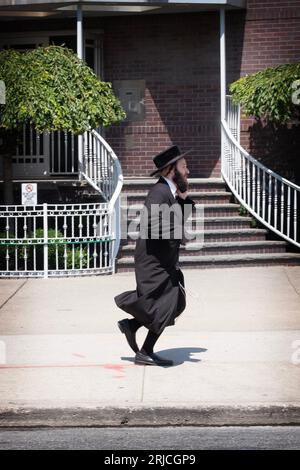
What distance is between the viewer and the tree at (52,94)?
49.5ft

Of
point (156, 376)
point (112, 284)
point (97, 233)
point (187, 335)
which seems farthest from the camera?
point (97, 233)

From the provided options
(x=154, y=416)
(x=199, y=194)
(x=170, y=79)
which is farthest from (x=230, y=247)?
(x=154, y=416)

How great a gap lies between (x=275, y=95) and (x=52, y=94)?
10.4 ft

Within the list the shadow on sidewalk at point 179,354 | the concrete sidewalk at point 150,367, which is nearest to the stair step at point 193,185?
the concrete sidewalk at point 150,367

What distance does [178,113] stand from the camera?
735 inches

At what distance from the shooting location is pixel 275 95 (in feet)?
52.1

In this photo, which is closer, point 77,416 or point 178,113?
point 77,416

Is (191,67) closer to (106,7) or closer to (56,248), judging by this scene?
(106,7)

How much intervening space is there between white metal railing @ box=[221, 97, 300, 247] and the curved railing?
6.12 ft

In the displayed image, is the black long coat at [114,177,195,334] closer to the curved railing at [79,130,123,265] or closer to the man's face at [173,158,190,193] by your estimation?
the man's face at [173,158,190,193]

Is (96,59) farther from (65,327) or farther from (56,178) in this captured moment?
(65,327)

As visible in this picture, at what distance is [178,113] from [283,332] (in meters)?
8.18

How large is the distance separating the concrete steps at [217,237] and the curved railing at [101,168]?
40 cm
